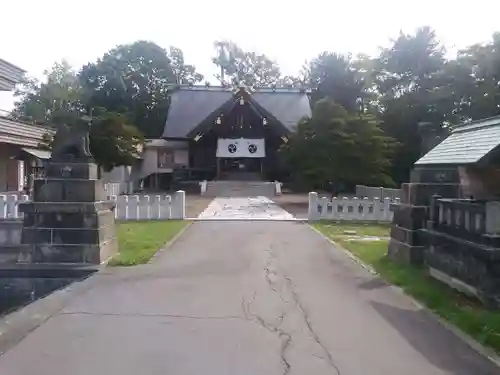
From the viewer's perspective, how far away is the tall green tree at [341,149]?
85.3ft

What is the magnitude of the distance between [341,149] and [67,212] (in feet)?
54.7

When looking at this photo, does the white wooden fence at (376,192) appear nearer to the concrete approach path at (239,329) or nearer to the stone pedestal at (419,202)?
the stone pedestal at (419,202)

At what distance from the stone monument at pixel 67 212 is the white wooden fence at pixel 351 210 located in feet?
34.6

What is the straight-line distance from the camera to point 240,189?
37750 millimetres

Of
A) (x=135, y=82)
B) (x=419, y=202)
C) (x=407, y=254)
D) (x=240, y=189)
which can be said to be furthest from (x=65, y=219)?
(x=135, y=82)

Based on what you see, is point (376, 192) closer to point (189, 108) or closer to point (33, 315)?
point (33, 315)

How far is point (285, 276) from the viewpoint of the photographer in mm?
10023

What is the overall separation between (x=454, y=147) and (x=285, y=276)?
3.59 m

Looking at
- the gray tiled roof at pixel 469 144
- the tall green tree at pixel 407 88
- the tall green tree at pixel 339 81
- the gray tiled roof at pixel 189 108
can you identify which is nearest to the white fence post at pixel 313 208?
the gray tiled roof at pixel 469 144

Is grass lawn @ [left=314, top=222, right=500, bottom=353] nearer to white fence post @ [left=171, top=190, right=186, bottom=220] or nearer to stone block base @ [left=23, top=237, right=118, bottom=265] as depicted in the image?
stone block base @ [left=23, top=237, right=118, bottom=265]

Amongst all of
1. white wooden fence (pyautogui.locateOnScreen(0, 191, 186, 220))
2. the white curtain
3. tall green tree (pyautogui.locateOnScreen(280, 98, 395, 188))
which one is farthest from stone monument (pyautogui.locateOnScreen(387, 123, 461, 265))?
the white curtain

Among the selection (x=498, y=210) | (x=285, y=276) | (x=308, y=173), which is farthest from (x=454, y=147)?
(x=308, y=173)

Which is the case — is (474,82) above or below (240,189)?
above

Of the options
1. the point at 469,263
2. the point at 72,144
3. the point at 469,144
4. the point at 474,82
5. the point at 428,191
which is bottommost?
the point at 469,263
